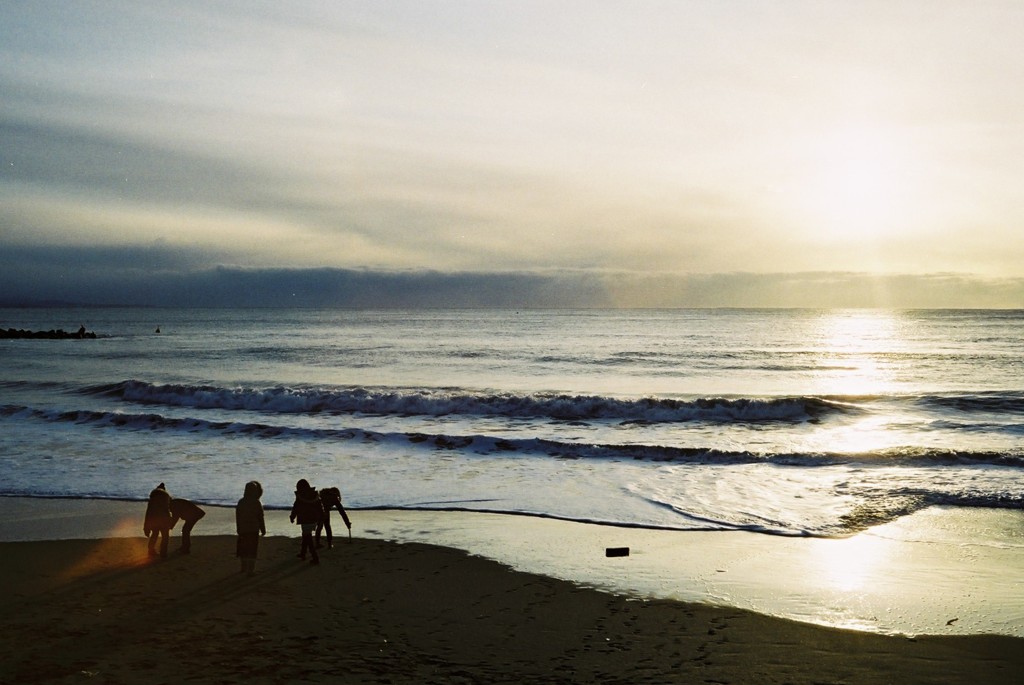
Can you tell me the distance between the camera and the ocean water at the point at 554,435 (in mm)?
16891

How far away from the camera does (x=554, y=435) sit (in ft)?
86.7

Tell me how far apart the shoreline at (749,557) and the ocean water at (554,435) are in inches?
32.4

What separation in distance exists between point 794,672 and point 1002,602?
4099 mm

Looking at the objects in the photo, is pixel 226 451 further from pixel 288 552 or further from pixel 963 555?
pixel 963 555

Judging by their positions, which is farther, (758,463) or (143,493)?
(758,463)

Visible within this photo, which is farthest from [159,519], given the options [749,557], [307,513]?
[749,557]

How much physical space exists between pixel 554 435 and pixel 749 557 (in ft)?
47.0

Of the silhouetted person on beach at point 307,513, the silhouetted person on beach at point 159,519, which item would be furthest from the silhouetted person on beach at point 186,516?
the silhouetted person on beach at point 307,513

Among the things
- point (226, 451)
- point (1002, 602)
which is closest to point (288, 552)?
point (1002, 602)

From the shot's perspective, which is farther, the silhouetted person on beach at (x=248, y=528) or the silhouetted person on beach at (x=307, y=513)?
the silhouetted person on beach at (x=307, y=513)

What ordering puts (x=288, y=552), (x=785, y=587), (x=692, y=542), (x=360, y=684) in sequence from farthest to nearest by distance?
1. (x=692, y=542)
2. (x=288, y=552)
3. (x=785, y=587)
4. (x=360, y=684)

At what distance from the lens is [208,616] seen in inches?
360

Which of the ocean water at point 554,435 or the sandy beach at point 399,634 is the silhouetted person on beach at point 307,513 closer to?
the sandy beach at point 399,634

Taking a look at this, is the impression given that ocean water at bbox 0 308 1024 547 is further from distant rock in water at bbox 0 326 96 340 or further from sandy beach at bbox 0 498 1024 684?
distant rock in water at bbox 0 326 96 340
